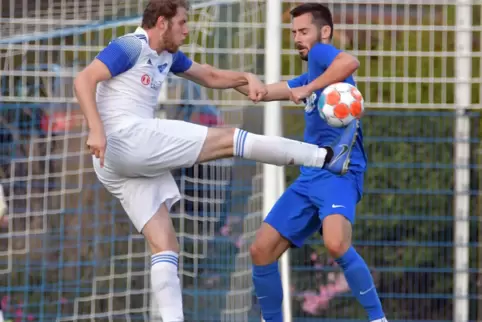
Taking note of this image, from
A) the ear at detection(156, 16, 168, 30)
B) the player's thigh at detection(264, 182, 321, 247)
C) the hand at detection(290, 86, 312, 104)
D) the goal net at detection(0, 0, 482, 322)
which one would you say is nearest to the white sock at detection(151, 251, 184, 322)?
the player's thigh at detection(264, 182, 321, 247)

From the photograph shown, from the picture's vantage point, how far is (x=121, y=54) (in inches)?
293

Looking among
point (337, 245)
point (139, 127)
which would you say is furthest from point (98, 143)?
point (337, 245)

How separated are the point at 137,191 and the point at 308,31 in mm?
1388

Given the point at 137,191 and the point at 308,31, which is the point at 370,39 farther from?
the point at 137,191

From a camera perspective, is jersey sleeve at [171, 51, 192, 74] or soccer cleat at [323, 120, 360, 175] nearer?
soccer cleat at [323, 120, 360, 175]

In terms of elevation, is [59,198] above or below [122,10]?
below

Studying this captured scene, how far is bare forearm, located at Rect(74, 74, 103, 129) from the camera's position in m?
7.21

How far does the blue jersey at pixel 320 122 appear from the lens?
786cm

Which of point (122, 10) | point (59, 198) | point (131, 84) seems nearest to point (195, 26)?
point (122, 10)

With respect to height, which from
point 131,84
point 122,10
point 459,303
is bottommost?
point 459,303

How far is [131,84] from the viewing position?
299 inches

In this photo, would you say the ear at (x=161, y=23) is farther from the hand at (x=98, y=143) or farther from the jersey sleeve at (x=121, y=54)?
the hand at (x=98, y=143)

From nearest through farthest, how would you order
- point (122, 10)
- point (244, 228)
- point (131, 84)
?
point (131, 84) → point (244, 228) → point (122, 10)

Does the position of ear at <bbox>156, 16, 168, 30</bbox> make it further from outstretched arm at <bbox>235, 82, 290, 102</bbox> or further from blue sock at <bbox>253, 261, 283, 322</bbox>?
blue sock at <bbox>253, 261, 283, 322</bbox>
